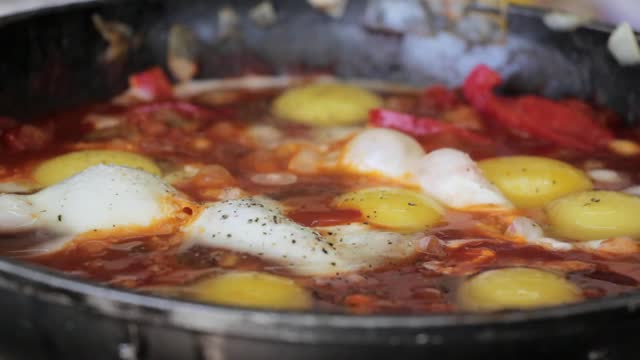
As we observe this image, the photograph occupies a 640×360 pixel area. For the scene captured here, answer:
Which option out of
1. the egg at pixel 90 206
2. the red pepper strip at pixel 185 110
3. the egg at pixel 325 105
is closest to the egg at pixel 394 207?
the egg at pixel 90 206

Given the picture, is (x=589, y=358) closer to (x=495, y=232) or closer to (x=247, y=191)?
(x=495, y=232)

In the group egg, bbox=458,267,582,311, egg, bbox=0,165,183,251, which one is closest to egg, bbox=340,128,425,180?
egg, bbox=0,165,183,251

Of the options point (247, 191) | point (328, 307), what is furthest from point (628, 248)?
point (247, 191)

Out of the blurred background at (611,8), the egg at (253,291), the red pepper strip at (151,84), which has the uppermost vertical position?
the blurred background at (611,8)

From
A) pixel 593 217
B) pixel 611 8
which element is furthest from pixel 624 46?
pixel 611 8

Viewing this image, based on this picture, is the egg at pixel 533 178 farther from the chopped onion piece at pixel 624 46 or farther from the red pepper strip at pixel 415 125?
the chopped onion piece at pixel 624 46

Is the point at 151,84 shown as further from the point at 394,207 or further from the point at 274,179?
the point at 394,207
